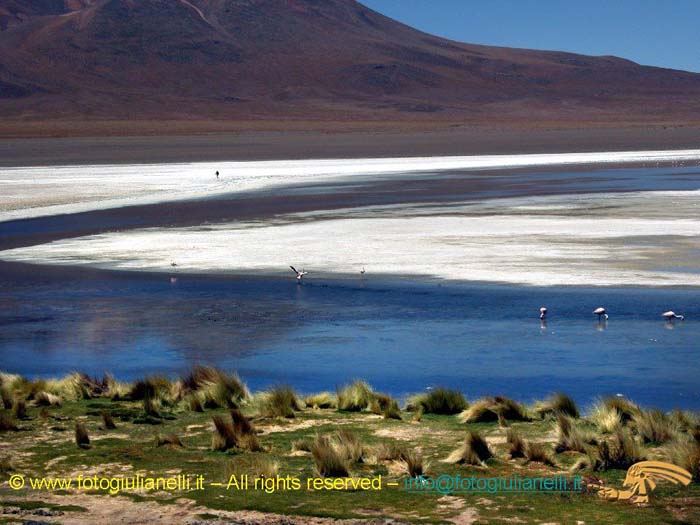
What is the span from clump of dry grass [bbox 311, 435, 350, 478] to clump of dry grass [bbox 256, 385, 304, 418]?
152 centimetres

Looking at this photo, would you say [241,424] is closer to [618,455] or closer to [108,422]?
[108,422]

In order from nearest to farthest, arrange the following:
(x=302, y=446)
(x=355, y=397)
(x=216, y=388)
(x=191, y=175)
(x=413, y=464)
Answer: (x=413, y=464) < (x=302, y=446) < (x=355, y=397) < (x=216, y=388) < (x=191, y=175)

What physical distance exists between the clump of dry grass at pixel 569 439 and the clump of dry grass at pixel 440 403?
1227 millimetres

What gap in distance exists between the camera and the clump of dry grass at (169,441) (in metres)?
8.38

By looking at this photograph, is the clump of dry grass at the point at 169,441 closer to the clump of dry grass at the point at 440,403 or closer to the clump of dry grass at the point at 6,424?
the clump of dry grass at the point at 6,424

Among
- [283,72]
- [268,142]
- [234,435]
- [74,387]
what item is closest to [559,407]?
[234,435]

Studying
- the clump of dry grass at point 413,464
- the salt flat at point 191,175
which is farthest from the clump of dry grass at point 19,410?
the salt flat at point 191,175

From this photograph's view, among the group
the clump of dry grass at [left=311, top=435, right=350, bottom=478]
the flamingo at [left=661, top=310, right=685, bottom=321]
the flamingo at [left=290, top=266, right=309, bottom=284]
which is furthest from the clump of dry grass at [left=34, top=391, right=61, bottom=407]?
the flamingo at [left=290, top=266, right=309, bottom=284]

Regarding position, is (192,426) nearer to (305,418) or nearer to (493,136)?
(305,418)

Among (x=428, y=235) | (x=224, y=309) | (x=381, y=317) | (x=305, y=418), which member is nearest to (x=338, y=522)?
(x=305, y=418)

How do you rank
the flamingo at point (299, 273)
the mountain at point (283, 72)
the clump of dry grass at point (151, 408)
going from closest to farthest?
the clump of dry grass at point (151, 408) < the flamingo at point (299, 273) < the mountain at point (283, 72)

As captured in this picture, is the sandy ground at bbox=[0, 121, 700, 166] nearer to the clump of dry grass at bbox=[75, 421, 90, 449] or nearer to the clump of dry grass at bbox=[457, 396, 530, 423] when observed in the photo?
the clump of dry grass at bbox=[75, 421, 90, 449]

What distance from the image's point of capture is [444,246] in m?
20.7

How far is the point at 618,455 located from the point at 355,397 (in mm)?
2661
